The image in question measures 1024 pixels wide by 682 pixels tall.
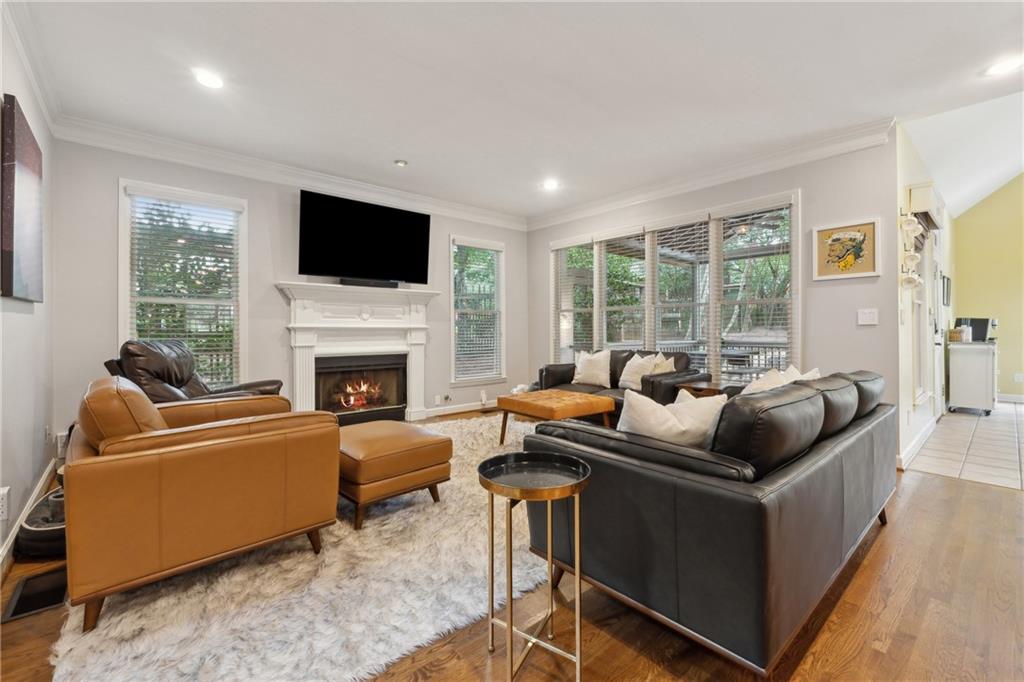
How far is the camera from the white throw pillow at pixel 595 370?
4809 mm

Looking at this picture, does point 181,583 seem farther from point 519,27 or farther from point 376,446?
point 519,27

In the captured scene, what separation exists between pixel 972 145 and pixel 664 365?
11.7 feet

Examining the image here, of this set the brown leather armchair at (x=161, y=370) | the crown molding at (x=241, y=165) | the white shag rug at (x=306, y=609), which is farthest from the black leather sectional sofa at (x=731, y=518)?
the crown molding at (x=241, y=165)

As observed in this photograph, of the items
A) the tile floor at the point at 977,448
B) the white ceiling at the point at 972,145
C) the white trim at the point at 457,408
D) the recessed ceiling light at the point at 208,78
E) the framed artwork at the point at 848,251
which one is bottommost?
the tile floor at the point at 977,448

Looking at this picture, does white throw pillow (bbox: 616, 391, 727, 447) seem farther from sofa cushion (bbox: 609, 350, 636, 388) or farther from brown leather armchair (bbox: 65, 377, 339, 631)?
sofa cushion (bbox: 609, 350, 636, 388)

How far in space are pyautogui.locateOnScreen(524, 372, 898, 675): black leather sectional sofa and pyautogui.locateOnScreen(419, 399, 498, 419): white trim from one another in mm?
3828

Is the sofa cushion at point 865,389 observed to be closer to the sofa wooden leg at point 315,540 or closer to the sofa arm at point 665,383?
the sofa arm at point 665,383

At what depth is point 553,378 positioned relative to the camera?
4.91 metres

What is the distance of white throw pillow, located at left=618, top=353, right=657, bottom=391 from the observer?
4.52 m

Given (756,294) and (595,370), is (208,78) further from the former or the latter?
(756,294)

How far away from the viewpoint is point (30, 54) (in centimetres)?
252

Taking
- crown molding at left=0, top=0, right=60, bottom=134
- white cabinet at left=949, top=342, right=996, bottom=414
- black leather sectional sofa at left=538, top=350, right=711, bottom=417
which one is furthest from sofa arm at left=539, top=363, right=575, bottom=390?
white cabinet at left=949, top=342, right=996, bottom=414

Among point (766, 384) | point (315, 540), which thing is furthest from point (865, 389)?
point (315, 540)

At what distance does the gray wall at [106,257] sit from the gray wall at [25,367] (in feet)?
0.44
